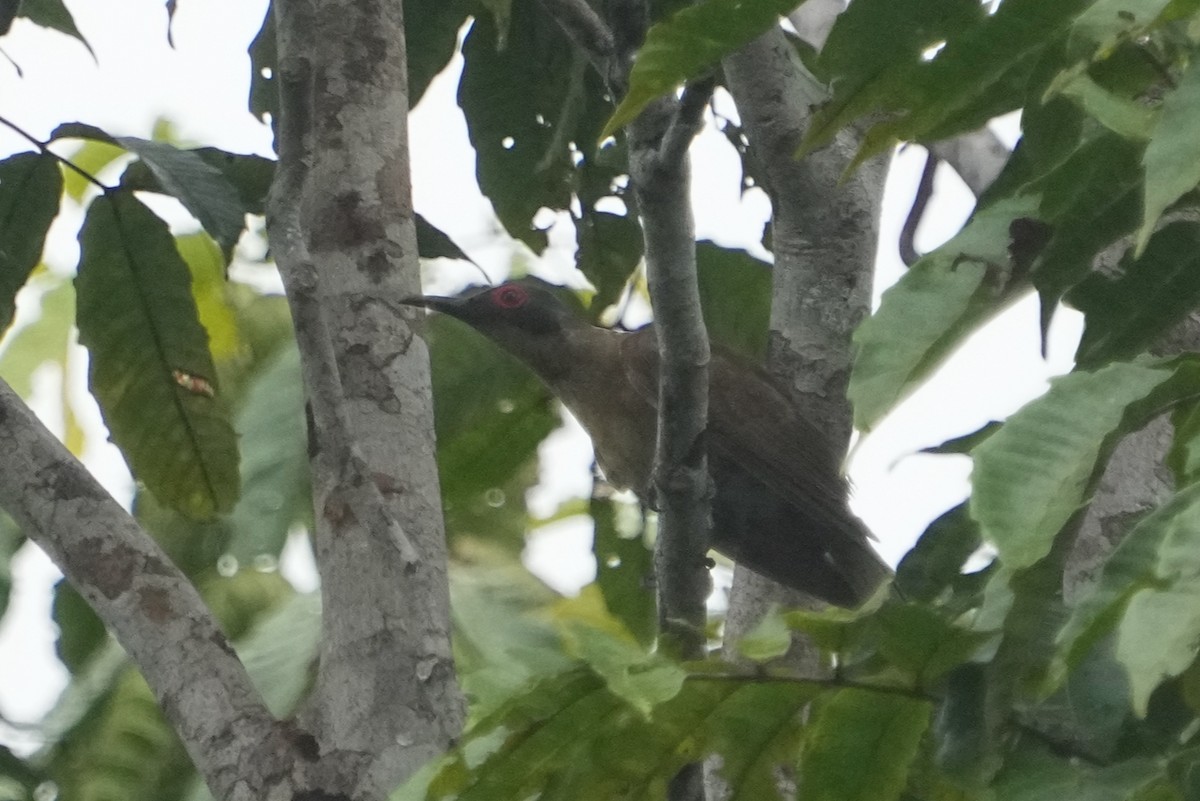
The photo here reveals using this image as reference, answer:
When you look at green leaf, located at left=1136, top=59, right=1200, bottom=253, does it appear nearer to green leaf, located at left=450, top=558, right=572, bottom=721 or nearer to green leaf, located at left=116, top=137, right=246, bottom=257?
green leaf, located at left=116, top=137, right=246, bottom=257

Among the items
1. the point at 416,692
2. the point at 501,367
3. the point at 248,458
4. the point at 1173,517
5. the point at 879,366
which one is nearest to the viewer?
the point at 1173,517

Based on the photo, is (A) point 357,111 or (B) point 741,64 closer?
(A) point 357,111

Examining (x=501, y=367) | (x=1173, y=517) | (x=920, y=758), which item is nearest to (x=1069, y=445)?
(x=1173, y=517)

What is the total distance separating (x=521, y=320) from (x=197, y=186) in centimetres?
213

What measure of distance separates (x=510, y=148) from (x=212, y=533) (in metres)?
1.19

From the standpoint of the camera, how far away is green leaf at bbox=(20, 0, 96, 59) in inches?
116

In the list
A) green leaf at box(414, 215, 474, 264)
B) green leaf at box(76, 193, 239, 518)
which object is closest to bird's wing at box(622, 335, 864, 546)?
green leaf at box(414, 215, 474, 264)

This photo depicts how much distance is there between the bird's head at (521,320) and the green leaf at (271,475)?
3.72ft

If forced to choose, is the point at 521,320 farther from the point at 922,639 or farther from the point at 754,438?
the point at 922,639

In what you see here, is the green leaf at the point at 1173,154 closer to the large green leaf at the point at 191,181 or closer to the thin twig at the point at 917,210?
the large green leaf at the point at 191,181

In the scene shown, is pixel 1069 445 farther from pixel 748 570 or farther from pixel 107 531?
pixel 748 570

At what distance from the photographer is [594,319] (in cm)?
418

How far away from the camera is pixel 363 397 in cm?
285

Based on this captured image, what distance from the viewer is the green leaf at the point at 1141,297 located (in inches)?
65.6
